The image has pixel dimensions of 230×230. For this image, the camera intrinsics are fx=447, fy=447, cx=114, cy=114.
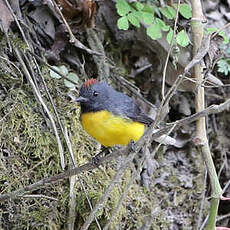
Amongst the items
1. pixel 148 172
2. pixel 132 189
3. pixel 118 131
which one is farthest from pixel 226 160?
pixel 118 131

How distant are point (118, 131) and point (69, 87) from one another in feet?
2.23

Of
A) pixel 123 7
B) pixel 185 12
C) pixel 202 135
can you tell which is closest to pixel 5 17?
pixel 123 7

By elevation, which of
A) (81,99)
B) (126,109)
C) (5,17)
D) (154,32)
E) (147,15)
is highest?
(5,17)

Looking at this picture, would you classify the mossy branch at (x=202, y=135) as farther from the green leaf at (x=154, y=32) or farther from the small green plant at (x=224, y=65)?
the small green plant at (x=224, y=65)

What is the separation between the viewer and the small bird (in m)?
3.35

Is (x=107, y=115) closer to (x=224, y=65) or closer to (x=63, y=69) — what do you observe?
(x=63, y=69)

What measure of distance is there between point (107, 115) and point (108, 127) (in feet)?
0.46

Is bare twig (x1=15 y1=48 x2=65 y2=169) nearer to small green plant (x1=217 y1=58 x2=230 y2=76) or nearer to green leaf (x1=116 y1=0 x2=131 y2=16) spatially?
green leaf (x1=116 y1=0 x2=131 y2=16)

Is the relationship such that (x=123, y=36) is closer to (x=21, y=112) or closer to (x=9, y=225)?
(x=21, y=112)

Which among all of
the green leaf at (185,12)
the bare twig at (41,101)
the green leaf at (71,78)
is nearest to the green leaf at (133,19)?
the green leaf at (185,12)

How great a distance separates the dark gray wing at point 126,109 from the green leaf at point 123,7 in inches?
27.3

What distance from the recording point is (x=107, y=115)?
3.46 meters

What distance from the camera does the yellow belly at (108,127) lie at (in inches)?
131

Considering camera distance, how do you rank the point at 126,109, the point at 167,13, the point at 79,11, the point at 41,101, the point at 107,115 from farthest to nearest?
the point at 79,11 < the point at 167,13 < the point at 126,109 < the point at 107,115 < the point at 41,101
